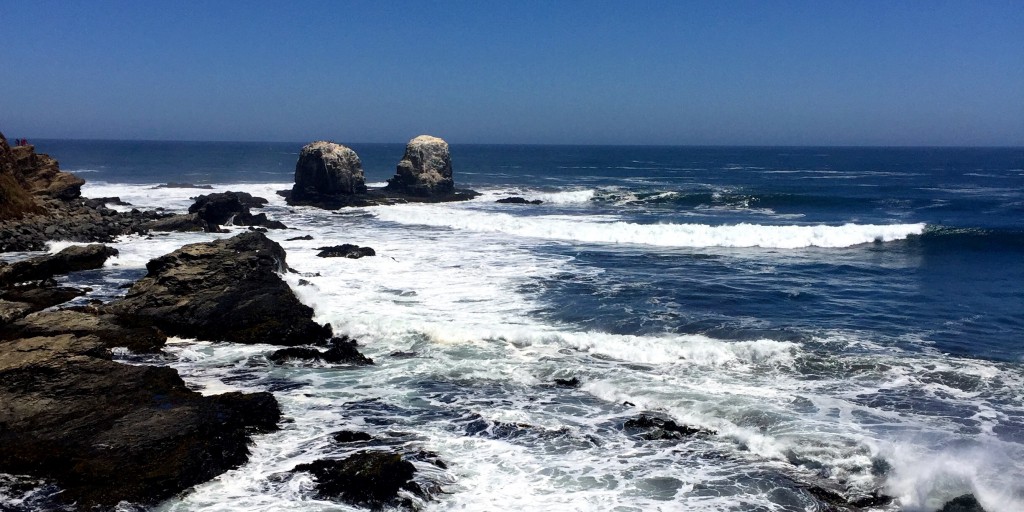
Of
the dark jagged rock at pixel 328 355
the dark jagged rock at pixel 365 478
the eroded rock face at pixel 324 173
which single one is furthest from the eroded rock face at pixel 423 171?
the dark jagged rock at pixel 365 478

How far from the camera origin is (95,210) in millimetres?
35094

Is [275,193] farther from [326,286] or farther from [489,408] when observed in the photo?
[489,408]

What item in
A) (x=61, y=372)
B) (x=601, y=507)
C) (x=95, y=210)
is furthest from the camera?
(x=95, y=210)

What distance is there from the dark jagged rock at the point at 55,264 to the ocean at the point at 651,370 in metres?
0.66

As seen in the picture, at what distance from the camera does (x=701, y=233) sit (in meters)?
34.5

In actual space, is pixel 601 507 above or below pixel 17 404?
below

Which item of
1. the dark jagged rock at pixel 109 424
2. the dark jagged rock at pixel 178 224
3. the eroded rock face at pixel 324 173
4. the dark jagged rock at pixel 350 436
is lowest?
the dark jagged rock at pixel 350 436

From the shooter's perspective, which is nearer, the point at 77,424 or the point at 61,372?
the point at 77,424

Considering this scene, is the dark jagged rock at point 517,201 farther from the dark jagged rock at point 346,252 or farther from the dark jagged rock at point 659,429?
the dark jagged rock at point 659,429

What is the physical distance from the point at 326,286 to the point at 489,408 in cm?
1073

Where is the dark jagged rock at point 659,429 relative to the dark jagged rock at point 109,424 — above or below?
below

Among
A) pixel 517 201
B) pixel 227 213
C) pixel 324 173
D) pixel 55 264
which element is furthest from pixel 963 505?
pixel 517 201

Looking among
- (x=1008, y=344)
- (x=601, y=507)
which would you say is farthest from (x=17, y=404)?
(x=1008, y=344)

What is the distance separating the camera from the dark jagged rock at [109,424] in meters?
8.92
